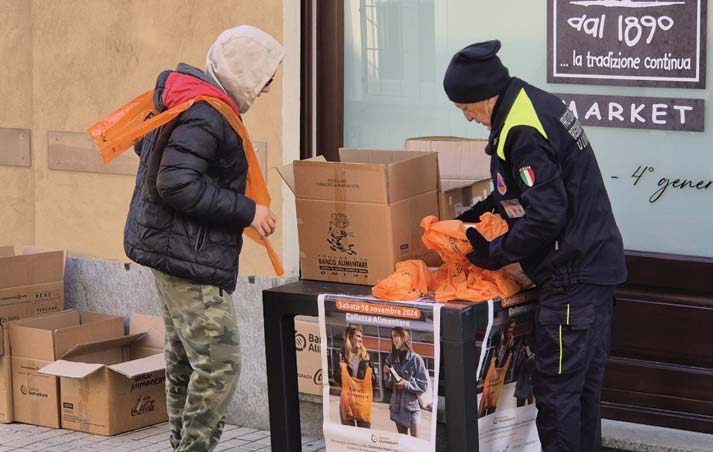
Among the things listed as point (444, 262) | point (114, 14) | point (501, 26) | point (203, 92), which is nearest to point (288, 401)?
point (444, 262)

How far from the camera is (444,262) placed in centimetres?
491

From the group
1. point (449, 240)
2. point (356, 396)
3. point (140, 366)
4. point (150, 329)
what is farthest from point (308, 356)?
point (449, 240)

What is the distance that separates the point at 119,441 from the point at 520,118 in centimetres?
273

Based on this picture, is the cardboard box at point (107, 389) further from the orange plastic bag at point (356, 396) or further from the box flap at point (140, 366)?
the orange plastic bag at point (356, 396)

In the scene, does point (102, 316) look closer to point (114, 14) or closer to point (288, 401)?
point (114, 14)

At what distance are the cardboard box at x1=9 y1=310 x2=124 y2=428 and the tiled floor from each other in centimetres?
10

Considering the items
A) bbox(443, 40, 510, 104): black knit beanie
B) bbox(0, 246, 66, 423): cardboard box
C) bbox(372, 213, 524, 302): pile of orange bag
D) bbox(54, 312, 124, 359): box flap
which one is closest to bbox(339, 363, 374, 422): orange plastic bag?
bbox(372, 213, 524, 302): pile of orange bag

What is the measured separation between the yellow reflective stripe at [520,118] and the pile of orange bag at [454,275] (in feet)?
1.00

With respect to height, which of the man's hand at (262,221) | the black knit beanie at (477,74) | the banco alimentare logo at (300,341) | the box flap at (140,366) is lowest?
the box flap at (140,366)

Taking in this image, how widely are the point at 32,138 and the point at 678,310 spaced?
3487mm

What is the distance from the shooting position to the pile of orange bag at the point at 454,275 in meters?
4.61

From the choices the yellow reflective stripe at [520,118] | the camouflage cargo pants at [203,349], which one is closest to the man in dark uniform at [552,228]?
the yellow reflective stripe at [520,118]

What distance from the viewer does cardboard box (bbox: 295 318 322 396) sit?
19.8 ft

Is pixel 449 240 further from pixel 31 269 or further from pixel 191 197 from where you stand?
pixel 31 269
